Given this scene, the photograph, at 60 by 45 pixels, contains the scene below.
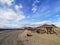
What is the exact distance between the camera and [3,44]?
1878 cm

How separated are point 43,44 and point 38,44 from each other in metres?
0.93

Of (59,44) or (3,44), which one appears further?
(59,44)

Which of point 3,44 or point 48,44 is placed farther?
point 48,44

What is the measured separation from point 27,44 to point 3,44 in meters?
3.57

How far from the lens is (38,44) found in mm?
19406

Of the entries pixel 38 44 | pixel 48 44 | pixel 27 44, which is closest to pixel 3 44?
pixel 27 44

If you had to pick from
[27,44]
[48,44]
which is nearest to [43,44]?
[48,44]

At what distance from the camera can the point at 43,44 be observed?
19.8 m

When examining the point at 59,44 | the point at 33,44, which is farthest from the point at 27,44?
the point at 59,44

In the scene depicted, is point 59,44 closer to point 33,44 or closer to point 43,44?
point 43,44

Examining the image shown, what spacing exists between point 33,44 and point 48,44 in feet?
8.37

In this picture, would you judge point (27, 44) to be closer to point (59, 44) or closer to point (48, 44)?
point (48, 44)

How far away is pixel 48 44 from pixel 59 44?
2.03m

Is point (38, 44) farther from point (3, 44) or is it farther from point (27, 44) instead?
point (3, 44)
